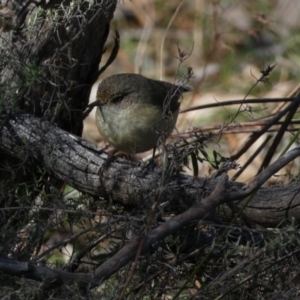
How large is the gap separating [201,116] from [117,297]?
4409 mm

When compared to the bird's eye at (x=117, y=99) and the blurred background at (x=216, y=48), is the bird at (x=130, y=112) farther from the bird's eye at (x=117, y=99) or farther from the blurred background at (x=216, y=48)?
the blurred background at (x=216, y=48)

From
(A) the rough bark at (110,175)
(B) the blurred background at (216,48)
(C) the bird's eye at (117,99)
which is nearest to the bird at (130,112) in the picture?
(C) the bird's eye at (117,99)

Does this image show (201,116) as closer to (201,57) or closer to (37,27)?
(201,57)

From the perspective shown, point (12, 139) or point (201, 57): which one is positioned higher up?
point (201, 57)

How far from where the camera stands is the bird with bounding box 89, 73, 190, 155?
4.32 m

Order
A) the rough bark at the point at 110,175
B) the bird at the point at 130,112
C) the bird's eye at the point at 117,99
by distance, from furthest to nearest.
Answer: the bird's eye at the point at 117,99 < the bird at the point at 130,112 < the rough bark at the point at 110,175

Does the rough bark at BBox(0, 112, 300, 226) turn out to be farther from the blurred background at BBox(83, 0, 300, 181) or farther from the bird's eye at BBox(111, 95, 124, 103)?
the blurred background at BBox(83, 0, 300, 181)

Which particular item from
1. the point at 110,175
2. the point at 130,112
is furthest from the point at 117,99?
the point at 110,175

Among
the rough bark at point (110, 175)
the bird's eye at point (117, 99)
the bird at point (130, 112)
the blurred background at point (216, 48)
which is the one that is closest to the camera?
the rough bark at point (110, 175)

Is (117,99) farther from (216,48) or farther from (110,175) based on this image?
(216,48)

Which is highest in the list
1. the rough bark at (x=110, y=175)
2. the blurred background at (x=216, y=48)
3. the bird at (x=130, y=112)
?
the blurred background at (x=216, y=48)

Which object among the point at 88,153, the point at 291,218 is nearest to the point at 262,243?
the point at 291,218

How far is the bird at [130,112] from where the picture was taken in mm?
4320

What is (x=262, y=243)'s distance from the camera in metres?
3.35
